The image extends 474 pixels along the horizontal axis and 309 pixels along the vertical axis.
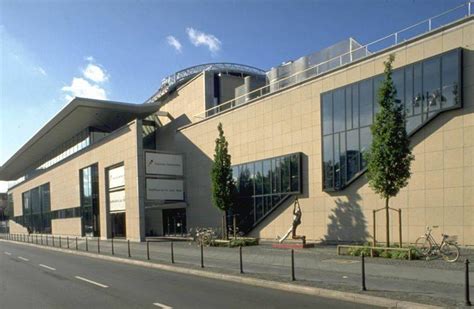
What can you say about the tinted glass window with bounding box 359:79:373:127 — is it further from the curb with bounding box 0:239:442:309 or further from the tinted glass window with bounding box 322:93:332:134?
the curb with bounding box 0:239:442:309

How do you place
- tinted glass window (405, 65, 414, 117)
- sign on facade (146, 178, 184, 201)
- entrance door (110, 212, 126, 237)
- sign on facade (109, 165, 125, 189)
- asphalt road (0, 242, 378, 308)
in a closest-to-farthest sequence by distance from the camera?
1. asphalt road (0, 242, 378, 308)
2. tinted glass window (405, 65, 414, 117)
3. sign on facade (146, 178, 184, 201)
4. sign on facade (109, 165, 125, 189)
5. entrance door (110, 212, 126, 237)

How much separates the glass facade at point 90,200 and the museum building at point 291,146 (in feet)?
0.38

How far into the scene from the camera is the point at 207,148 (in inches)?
1491

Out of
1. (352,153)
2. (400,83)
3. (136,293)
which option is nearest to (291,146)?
(352,153)

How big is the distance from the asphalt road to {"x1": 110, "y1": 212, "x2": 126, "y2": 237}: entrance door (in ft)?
98.2

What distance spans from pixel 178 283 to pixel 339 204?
1387 cm

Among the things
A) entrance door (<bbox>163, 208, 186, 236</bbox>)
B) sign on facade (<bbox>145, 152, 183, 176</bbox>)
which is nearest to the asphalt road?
sign on facade (<bbox>145, 152, 183, 176</bbox>)

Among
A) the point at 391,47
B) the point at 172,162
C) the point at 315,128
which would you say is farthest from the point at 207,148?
the point at 391,47

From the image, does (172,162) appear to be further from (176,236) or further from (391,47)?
(391,47)

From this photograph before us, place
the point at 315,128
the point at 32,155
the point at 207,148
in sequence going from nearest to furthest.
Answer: the point at 315,128
the point at 207,148
the point at 32,155

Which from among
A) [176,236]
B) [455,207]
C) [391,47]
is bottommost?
[176,236]

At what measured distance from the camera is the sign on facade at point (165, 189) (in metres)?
39.3

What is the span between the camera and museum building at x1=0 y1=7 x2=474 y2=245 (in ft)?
66.6

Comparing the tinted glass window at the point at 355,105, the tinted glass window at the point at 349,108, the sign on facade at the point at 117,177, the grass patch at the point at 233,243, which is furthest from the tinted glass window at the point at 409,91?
the sign on facade at the point at 117,177
